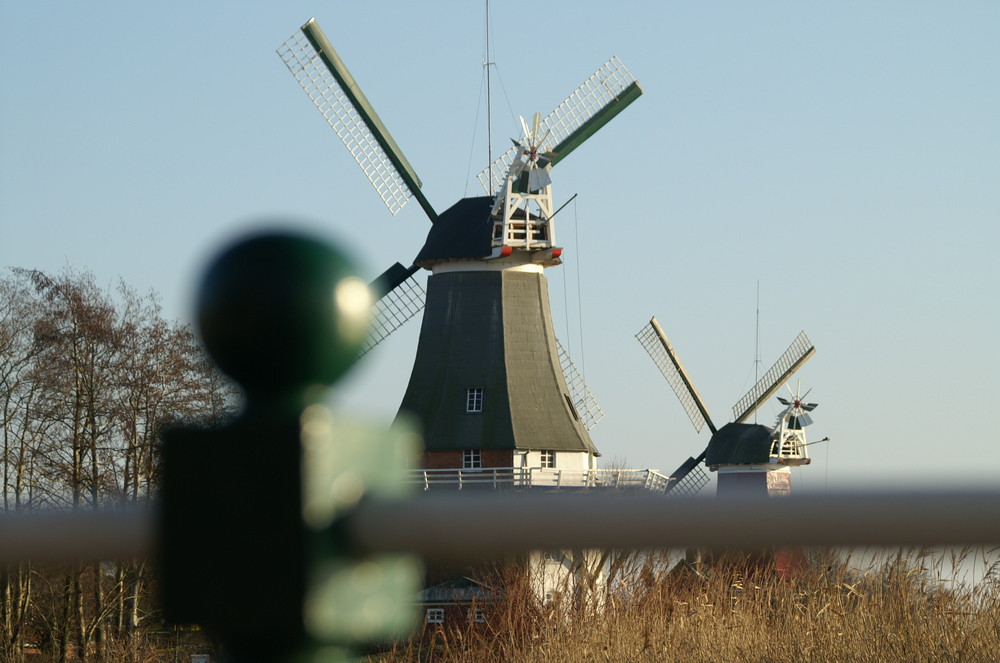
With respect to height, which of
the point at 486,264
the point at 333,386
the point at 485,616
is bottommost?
the point at 485,616

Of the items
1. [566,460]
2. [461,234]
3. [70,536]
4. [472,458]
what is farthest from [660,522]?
[566,460]

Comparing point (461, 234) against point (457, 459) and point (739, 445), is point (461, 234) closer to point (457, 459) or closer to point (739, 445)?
point (457, 459)

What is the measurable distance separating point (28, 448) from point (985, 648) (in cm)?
2434

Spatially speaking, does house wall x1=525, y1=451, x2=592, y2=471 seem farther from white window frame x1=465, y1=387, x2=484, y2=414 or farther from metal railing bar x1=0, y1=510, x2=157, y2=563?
metal railing bar x1=0, y1=510, x2=157, y2=563

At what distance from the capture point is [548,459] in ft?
86.7

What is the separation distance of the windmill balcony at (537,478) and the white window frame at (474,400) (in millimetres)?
1235

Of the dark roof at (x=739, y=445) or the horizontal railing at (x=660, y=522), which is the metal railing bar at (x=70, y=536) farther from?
the dark roof at (x=739, y=445)

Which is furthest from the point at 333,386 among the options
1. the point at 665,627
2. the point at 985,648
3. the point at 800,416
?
the point at 800,416

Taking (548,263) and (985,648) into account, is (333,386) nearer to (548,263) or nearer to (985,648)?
(985,648)

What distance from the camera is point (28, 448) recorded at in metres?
28.0

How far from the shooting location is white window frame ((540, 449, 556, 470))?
2635 centimetres

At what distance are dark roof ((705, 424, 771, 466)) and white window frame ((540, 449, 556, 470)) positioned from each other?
624 inches

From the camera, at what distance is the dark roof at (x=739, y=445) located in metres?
41.1

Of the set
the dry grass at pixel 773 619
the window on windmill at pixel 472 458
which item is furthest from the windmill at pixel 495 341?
the dry grass at pixel 773 619
